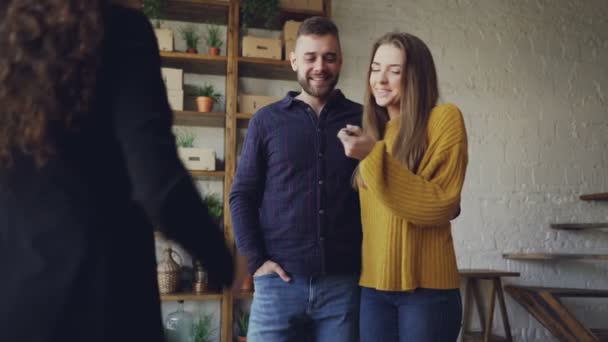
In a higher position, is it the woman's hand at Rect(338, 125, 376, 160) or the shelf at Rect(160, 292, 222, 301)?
the woman's hand at Rect(338, 125, 376, 160)

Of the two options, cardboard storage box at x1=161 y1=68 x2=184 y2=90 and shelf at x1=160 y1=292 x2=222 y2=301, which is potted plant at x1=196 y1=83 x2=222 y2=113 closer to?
cardboard storage box at x1=161 y1=68 x2=184 y2=90

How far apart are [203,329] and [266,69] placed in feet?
5.45

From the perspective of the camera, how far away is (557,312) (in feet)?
11.5

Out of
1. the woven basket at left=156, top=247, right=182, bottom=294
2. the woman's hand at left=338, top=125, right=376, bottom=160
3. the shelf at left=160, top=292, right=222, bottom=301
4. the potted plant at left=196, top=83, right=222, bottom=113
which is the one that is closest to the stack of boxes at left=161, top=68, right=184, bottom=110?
the potted plant at left=196, top=83, right=222, bottom=113

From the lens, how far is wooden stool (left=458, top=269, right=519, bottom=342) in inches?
144

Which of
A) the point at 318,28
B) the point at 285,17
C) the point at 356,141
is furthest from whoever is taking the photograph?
the point at 285,17

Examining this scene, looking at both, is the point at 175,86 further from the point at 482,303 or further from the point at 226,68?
the point at 482,303

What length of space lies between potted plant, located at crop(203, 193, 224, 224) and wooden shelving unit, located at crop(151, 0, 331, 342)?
0.06m

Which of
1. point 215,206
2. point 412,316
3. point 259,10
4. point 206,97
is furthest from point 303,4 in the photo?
point 412,316

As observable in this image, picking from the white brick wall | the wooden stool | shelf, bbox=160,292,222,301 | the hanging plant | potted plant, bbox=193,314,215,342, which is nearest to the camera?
shelf, bbox=160,292,222,301

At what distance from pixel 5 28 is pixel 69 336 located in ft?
1.25

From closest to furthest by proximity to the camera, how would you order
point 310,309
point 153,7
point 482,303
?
point 310,309, point 153,7, point 482,303

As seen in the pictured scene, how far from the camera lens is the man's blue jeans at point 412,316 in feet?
4.69

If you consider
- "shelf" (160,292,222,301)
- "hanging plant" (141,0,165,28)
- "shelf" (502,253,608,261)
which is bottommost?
"shelf" (160,292,222,301)
